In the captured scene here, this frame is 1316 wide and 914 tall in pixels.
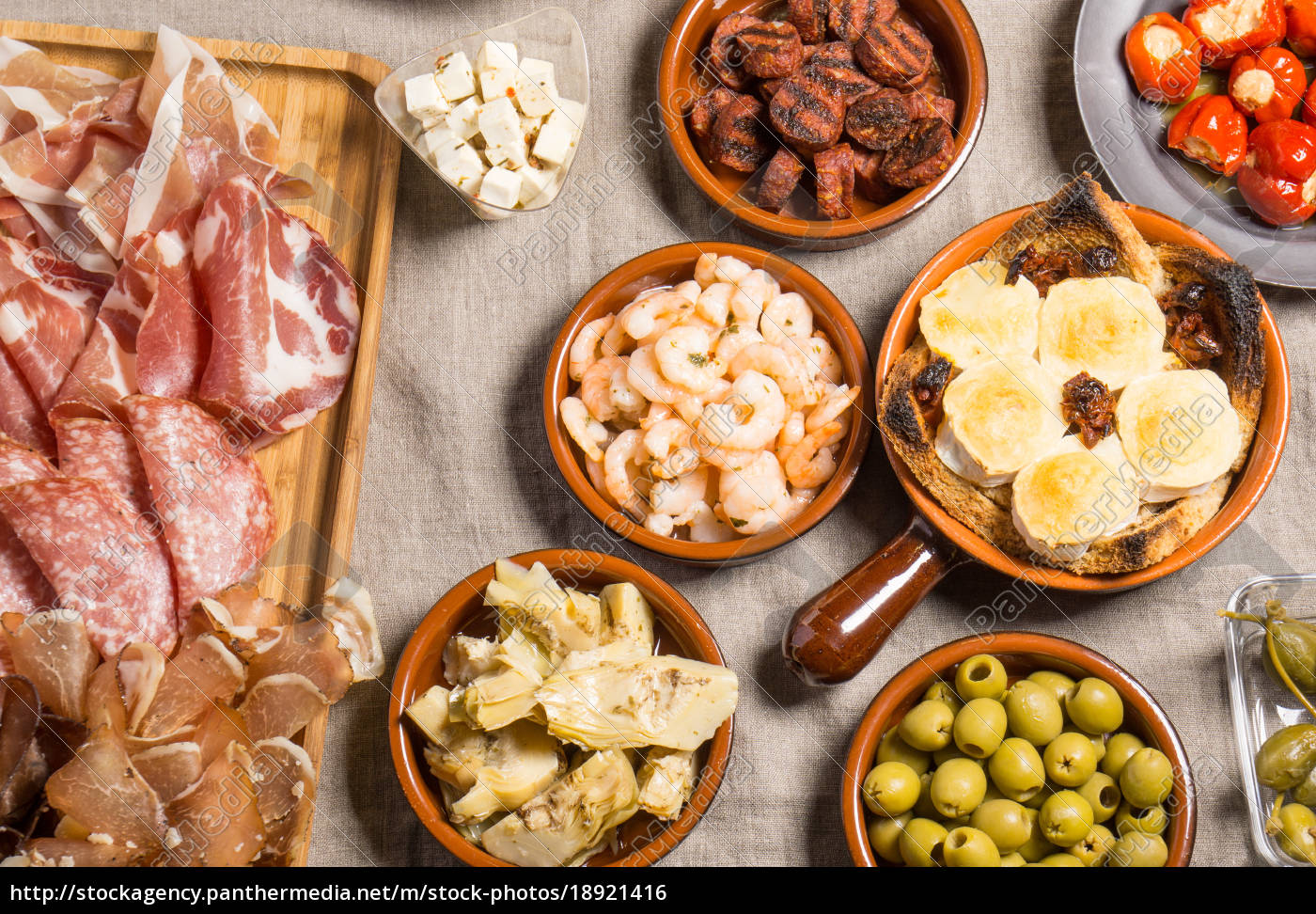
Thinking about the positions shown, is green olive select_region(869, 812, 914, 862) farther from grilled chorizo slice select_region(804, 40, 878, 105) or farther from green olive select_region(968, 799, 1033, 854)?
grilled chorizo slice select_region(804, 40, 878, 105)

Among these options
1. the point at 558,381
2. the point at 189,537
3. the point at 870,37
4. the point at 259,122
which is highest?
the point at 870,37

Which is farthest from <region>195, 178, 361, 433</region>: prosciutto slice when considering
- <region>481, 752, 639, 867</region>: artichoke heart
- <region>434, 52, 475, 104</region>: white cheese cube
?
<region>481, 752, 639, 867</region>: artichoke heart

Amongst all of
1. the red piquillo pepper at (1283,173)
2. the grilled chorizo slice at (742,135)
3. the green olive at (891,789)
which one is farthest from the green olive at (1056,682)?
the grilled chorizo slice at (742,135)

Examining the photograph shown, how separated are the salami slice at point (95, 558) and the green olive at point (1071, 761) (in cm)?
161

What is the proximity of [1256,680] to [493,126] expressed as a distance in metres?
1.80

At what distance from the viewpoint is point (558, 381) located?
5.93ft

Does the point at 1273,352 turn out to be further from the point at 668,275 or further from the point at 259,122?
the point at 259,122

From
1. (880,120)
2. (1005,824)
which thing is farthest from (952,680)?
(880,120)

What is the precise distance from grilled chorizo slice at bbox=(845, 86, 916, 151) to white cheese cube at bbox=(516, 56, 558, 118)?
1.95 ft

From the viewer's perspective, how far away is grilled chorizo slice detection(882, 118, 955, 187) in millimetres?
1775

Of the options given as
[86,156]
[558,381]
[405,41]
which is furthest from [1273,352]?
[86,156]

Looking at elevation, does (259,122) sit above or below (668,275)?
above

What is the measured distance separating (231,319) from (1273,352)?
192cm

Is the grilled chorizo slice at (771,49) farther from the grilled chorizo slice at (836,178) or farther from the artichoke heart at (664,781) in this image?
the artichoke heart at (664,781)
